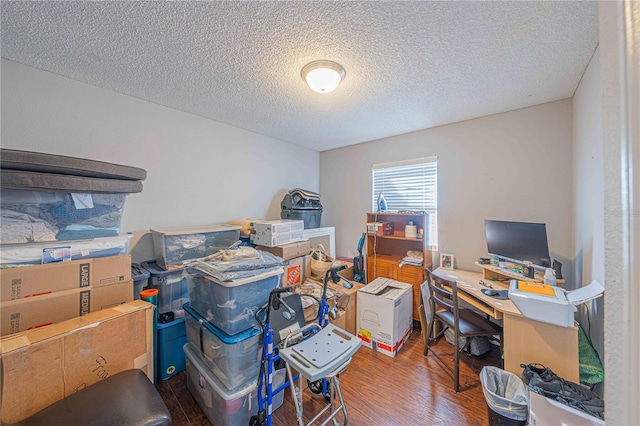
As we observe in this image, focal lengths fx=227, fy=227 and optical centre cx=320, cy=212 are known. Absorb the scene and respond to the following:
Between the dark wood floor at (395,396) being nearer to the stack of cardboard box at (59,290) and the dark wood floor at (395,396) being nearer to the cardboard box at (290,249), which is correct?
the stack of cardboard box at (59,290)

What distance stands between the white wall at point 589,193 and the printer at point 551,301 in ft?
0.43

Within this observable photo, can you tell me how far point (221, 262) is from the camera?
5.13ft

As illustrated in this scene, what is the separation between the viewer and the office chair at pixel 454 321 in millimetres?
1862

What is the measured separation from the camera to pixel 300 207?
130 inches

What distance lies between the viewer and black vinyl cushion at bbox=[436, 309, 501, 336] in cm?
192

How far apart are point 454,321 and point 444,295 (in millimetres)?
219

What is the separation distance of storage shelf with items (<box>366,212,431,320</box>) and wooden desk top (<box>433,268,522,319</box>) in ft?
0.95

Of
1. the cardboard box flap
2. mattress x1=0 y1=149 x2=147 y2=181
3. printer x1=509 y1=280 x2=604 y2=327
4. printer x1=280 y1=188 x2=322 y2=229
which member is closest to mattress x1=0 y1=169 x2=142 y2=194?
mattress x1=0 y1=149 x2=147 y2=181

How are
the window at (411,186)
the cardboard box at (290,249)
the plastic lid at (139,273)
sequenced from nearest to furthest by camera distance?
the plastic lid at (139,273), the cardboard box at (290,249), the window at (411,186)

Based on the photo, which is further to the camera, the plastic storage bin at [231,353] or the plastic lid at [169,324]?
the plastic lid at [169,324]

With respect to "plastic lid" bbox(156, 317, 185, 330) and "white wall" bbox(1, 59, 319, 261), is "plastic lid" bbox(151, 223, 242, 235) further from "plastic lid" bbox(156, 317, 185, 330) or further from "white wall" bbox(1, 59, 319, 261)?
"plastic lid" bbox(156, 317, 185, 330)

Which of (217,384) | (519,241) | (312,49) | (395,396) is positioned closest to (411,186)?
(519,241)

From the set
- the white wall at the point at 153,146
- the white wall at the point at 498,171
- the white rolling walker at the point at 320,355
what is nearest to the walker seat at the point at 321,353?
the white rolling walker at the point at 320,355

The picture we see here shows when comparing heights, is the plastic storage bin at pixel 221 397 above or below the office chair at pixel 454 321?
below
